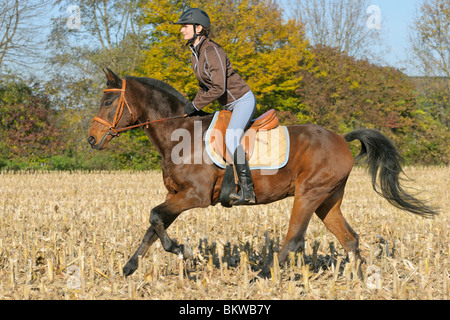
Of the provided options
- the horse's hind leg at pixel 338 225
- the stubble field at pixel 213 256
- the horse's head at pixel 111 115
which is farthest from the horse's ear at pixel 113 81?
the horse's hind leg at pixel 338 225

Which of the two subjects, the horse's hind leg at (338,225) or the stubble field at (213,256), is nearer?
the stubble field at (213,256)

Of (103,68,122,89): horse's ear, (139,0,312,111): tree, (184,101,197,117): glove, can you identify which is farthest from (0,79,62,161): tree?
(184,101,197,117): glove

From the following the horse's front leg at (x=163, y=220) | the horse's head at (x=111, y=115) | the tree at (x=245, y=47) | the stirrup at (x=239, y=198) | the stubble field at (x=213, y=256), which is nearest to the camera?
the stubble field at (x=213, y=256)

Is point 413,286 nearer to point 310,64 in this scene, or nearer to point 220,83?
point 220,83

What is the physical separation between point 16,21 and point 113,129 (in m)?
25.0

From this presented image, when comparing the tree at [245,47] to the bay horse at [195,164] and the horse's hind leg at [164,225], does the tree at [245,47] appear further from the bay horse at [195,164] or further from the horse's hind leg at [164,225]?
the horse's hind leg at [164,225]

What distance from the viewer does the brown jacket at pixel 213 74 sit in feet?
18.9

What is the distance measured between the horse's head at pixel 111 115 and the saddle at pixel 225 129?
3.20 feet

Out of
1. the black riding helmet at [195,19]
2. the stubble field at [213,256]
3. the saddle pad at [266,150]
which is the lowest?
the stubble field at [213,256]

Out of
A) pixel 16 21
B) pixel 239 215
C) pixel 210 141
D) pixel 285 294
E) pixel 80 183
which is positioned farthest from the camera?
pixel 16 21

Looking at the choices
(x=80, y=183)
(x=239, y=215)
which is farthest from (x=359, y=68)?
(x=239, y=215)

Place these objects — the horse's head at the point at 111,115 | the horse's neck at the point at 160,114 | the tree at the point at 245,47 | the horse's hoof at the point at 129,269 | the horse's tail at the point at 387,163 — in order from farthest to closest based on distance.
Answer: the tree at the point at 245,47, the horse's tail at the point at 387,163, the horse's neck at the point at 160,114, the horse's head at the point at 111,115, the horse's hoof at the point at 129,269

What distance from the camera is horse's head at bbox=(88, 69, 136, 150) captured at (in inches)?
233

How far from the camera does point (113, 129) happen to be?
19.4ft
